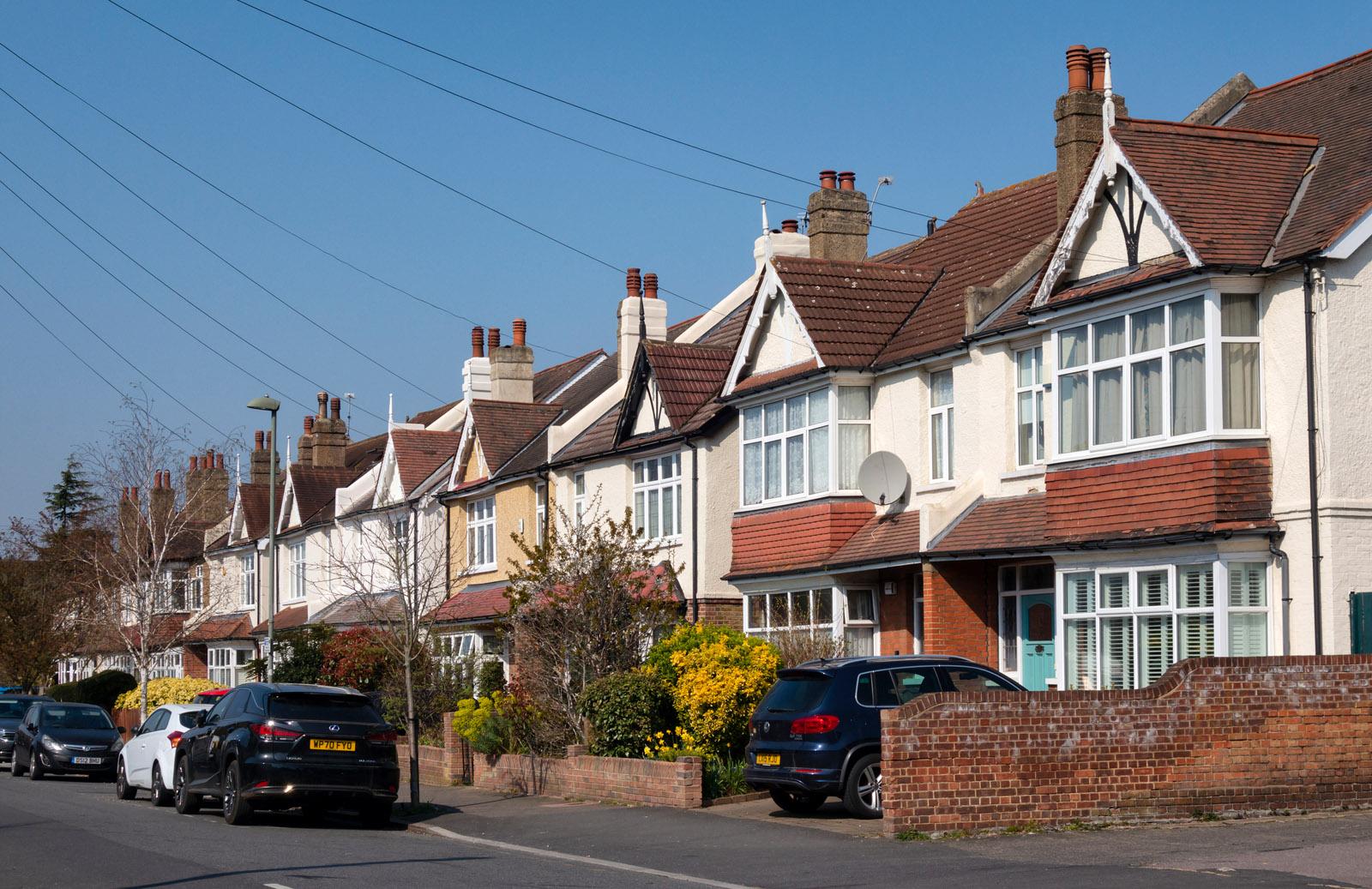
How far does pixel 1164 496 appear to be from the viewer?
18547mm

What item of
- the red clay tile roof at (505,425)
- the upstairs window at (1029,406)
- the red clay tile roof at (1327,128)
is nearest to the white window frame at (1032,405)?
the upstairs window at (1029,406)

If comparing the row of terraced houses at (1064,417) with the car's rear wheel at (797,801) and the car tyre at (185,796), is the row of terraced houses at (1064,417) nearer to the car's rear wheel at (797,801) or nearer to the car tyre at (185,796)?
the car's rear wheel at (797,801)

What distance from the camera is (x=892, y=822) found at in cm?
1530

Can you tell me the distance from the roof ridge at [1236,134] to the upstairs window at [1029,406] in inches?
139

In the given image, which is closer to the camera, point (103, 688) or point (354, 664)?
point (354, 664)

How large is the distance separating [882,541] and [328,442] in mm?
36603

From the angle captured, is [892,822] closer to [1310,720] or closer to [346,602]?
[1310,720]

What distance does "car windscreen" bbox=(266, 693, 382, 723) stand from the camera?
18.4 m

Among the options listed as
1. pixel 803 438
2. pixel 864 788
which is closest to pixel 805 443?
pixel 803 438

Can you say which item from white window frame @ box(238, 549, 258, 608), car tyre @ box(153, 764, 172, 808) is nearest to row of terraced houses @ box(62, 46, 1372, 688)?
car tyre @ box(153, 764, 172, 808)

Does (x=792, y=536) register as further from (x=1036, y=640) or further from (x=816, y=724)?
(x=816, y=724)

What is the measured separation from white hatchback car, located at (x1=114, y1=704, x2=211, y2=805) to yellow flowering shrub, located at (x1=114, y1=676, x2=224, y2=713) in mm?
20907

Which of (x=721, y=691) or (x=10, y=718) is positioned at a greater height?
(x=721, y=691)

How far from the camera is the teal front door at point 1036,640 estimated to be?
22.0 metres
